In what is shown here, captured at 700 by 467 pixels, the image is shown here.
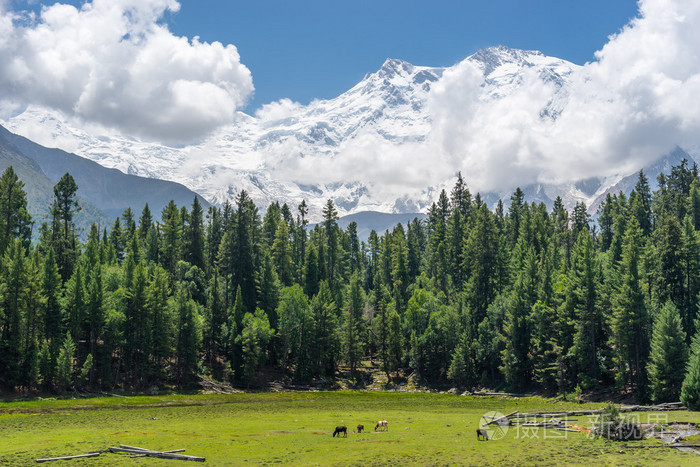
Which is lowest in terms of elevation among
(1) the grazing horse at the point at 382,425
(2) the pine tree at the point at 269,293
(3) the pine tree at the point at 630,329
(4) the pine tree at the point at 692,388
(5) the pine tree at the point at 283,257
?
(1) the grazing horse at the point at 382,425

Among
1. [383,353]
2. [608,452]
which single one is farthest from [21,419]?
[383,353]

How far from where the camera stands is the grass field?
32188 millimetres

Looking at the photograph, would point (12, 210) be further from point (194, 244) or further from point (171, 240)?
point (194, 244)

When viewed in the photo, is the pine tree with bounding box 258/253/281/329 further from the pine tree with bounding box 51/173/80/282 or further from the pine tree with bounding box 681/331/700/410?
the pine tree with bounding box 681/331/700/410

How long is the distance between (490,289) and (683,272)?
33.9 metres

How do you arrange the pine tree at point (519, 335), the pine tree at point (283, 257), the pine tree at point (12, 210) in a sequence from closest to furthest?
the pine tree at point (519, 335), the pine tree at point (12, 210), the pine tree at point (283, 257)

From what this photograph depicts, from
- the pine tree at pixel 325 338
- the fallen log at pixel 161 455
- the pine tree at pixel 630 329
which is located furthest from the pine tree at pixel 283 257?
the fallen log at pixel 161 455

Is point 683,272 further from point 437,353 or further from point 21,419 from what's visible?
point 21,419

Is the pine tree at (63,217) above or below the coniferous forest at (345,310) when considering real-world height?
above

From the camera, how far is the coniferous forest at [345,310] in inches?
2867

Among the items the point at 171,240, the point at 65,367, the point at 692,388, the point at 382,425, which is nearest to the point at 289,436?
the point at 382,425

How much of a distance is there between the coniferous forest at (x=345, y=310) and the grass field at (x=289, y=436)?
54.2ft

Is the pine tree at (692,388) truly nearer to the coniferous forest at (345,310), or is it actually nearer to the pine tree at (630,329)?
the coniferous forest at (345,310)

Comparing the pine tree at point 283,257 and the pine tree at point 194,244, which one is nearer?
the pine tree at point 194,244
